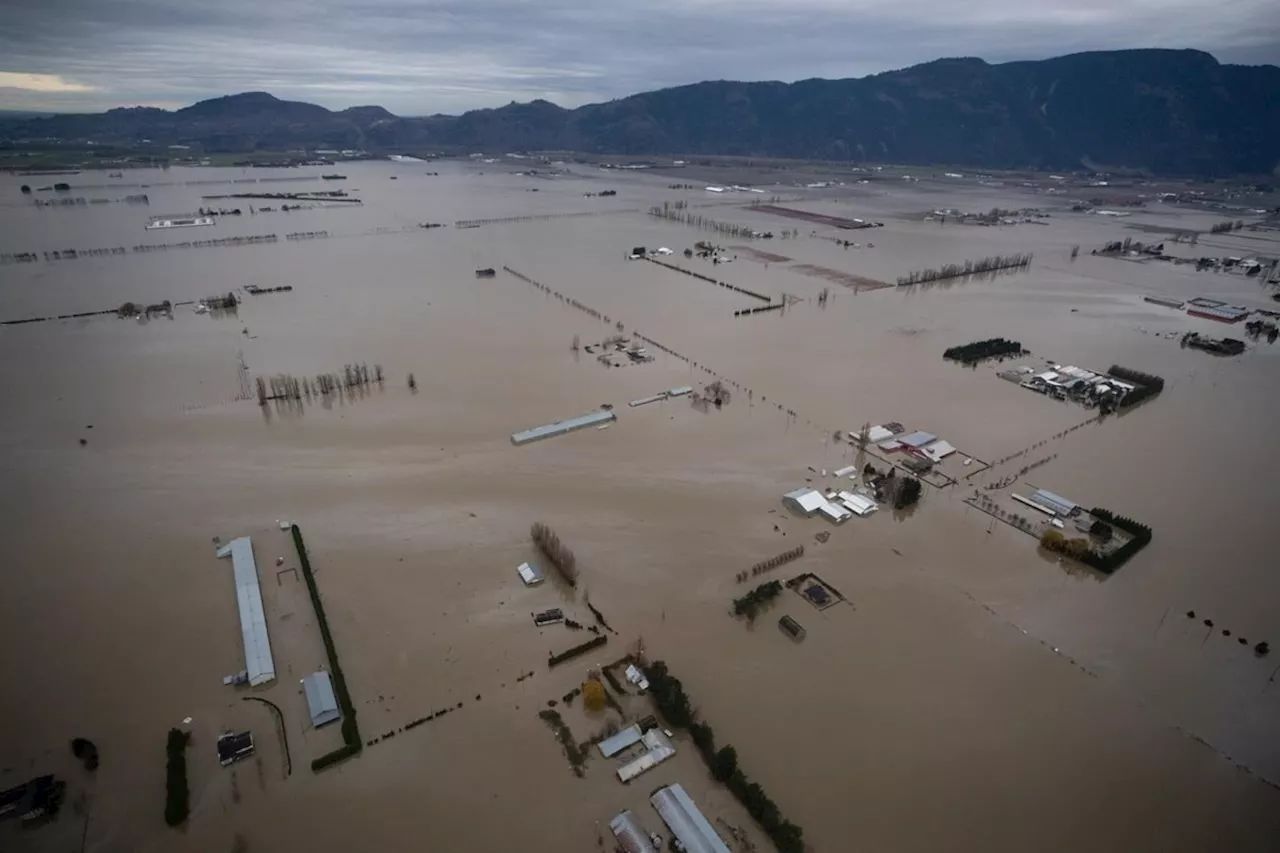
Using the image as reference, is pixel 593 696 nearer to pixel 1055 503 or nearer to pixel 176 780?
pixel 176 780

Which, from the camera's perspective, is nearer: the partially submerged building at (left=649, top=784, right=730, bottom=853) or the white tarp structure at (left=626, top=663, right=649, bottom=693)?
the partially submerged building at (left=649, top=784, right=730, bottom=853)

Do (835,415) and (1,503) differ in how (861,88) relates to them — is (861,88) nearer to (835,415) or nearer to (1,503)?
(835,415)

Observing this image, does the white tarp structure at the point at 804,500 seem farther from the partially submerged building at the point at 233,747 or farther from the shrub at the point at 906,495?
the partially submerged building at the point at 233,747

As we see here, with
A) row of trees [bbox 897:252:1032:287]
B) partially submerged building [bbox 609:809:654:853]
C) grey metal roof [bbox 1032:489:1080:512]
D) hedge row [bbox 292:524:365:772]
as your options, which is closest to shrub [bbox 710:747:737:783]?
partially submerged building [bbox 609:809:654:853]

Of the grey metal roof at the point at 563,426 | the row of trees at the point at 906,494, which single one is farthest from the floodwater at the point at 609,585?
the grey metal roof at the point at 563,426

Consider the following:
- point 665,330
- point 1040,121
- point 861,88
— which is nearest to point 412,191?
point 665,330

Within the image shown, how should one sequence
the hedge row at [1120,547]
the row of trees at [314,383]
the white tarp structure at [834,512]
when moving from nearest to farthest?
the hedge row at [1120,547], the white tarp structure at [834,512], the row of trees at [314,383]

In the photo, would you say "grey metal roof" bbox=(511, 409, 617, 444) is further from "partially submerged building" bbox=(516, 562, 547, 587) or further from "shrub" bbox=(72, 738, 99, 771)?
"shrub" bbox=(72, 738, 99, 771)
